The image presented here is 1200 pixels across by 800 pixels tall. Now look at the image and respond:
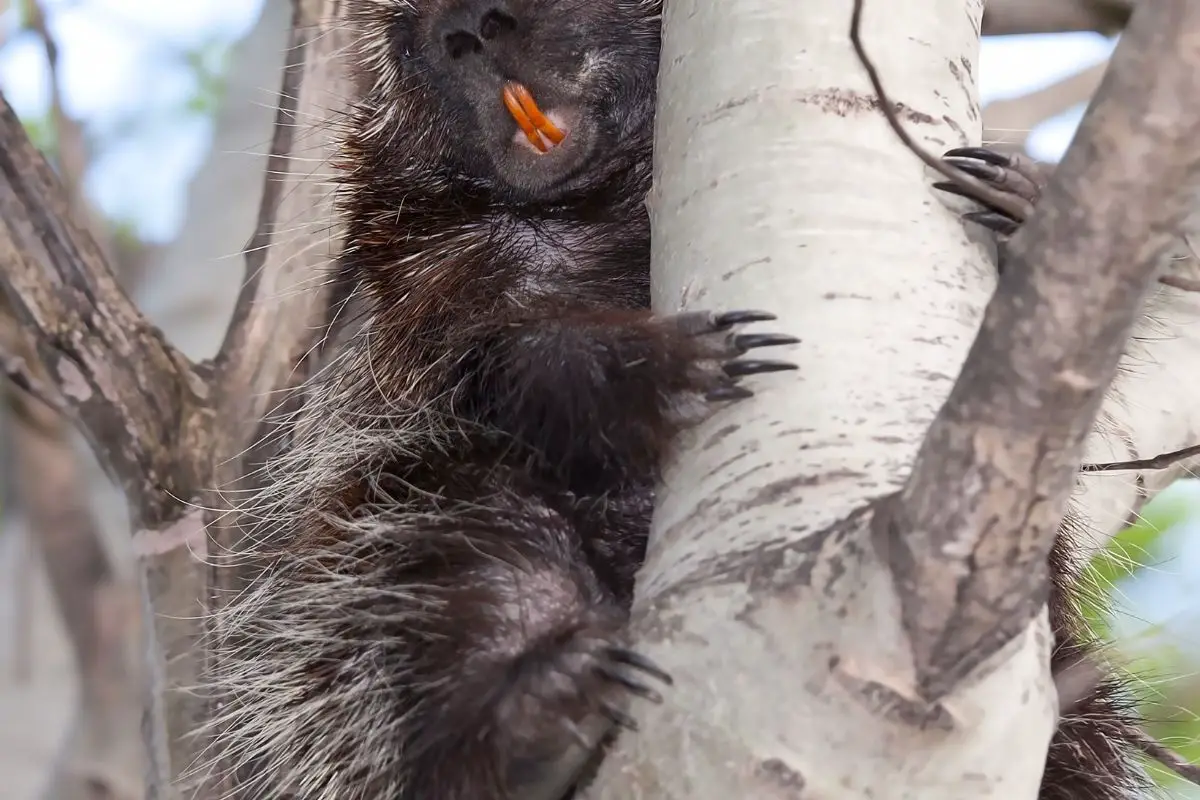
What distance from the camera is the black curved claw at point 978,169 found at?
3.04 ft

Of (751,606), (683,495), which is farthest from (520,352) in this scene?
(751,606)

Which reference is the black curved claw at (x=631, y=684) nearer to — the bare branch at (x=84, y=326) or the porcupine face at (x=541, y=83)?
the porcupine face at (x=541, y=83)

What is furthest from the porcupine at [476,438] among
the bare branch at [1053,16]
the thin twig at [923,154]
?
the bare branch at [1053,16]

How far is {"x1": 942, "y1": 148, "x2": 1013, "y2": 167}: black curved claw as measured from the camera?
926 mm

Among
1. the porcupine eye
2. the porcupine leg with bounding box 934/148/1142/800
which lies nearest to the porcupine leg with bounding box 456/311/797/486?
the porcupine eye

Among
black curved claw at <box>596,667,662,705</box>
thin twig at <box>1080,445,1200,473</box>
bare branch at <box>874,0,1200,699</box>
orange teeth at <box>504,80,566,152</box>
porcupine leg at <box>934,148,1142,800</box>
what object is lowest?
porcupine leg at <box>934,148,1142,800</box>

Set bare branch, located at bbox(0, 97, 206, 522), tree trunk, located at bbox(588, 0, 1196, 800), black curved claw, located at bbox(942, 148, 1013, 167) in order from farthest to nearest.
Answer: bare branch, located at bbox(0, 97, 206, 522) → black curved claw, located at bbox(942, 148, 1013, 167) → tree trunk, located at bbox(588, 0, 1196, 800)

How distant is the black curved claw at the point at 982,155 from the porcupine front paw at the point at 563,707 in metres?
0.44

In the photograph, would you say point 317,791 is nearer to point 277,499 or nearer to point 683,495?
point 277,499

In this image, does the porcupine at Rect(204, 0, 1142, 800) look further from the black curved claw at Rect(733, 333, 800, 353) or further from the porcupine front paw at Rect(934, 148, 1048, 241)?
the porcupine front paw at Rect(934, 148, 1048, 241)

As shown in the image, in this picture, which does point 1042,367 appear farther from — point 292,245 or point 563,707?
point 292,245

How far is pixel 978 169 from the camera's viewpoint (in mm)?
949

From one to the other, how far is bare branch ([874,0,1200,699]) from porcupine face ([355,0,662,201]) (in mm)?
974

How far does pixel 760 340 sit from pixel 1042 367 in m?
0.26
